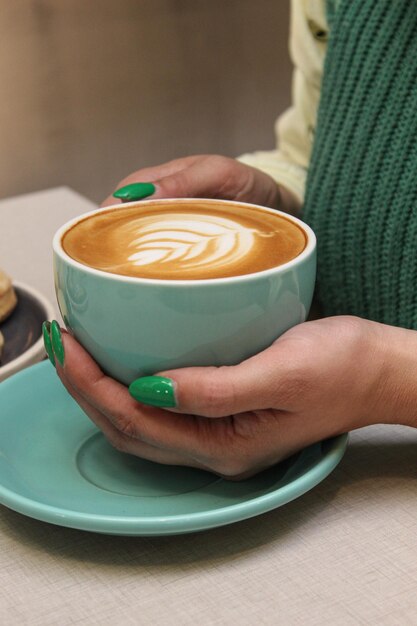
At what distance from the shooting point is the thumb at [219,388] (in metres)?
0.43

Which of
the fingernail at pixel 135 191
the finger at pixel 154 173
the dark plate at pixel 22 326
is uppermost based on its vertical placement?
the fingernail at pixel 135 191

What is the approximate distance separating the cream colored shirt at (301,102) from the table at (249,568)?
0.42m

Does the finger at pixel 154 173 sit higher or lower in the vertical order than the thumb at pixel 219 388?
higher

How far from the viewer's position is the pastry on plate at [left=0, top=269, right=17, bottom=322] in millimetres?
654

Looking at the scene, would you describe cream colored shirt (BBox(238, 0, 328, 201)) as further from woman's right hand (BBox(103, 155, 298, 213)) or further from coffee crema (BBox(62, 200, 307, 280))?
coffee crema (BBox(62, 200, 307, 280))

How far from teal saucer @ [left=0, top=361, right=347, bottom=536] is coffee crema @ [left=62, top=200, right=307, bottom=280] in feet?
0.36

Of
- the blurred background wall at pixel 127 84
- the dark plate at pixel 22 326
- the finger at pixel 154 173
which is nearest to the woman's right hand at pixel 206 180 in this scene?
the finger at pixel 154 173

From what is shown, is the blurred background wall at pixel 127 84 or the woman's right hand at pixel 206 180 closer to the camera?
the woman's right hand at pixel 206 180

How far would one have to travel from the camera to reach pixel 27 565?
438 mm

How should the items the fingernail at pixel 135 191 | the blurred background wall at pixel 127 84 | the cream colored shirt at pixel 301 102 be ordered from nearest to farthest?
the fingernail at pixel 135 191, the cream colored shirt at pixel 301 102, the blurred background wall at pixel 127 84

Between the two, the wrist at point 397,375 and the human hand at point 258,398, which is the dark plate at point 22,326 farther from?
the wrist at point 397,375

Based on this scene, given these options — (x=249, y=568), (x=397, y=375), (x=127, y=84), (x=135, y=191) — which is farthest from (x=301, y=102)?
(x=127, y=84)

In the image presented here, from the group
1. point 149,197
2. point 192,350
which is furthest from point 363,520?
point 149,197

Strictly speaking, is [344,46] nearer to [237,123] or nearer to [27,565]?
[27,565]
